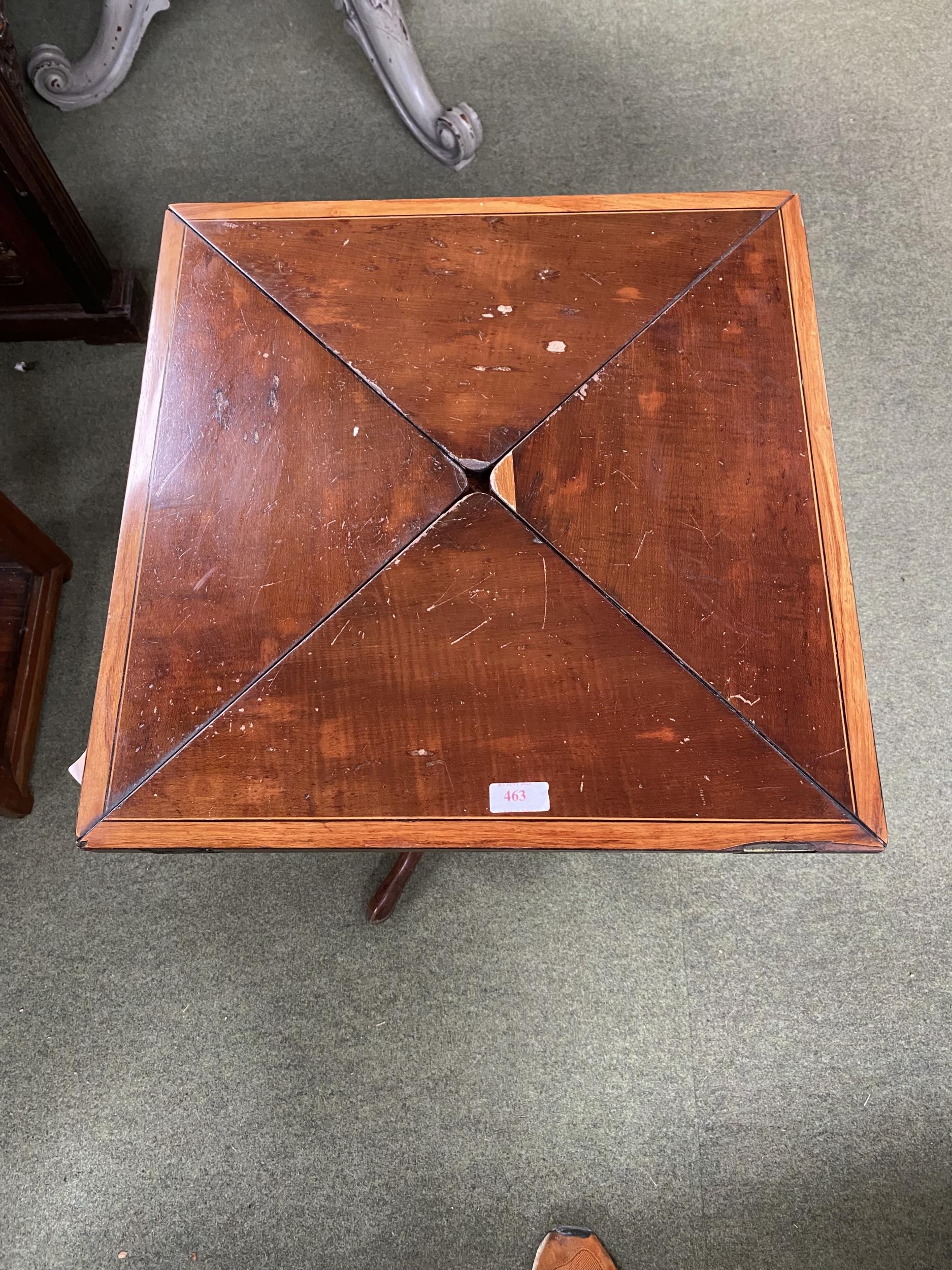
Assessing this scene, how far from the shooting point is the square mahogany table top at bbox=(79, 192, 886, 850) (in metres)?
0.89

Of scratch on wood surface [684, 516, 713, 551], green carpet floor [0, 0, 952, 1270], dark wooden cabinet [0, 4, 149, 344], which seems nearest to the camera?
scratch on wood surface [684, 516, 713, 551]

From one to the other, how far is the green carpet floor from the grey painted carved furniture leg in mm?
624

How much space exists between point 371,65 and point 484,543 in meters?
1.48

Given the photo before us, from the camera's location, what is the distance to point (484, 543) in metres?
0.98

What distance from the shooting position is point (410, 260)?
109cm

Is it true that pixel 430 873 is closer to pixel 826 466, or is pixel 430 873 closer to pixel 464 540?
pixel 464 540

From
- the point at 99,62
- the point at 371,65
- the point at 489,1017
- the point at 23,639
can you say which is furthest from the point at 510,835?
the point at 99,62

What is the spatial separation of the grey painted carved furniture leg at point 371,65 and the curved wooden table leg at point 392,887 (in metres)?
1.43

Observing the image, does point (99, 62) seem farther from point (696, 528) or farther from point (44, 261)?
point (696, 528)

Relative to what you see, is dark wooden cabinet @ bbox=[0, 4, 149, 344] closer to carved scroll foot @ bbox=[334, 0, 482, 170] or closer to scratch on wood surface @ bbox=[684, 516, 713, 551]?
carved scroll foot @ bbox=[334, 0, 482, 170]

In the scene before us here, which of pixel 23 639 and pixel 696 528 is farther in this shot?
pixel 23 639

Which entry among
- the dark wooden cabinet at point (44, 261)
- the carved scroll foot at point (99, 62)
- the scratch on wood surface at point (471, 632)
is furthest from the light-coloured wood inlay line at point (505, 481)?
the carved scroll foot at point (99, 62)

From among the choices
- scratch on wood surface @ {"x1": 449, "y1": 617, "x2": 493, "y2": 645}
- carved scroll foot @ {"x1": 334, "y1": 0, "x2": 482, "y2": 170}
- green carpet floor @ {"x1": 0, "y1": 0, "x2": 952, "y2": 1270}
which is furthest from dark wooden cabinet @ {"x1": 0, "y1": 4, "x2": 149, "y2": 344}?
scratch on wood surface @ {"x1": 449, "y1": 617, "x2": 493, "y2": 645}

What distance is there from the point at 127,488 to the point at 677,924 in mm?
1053
